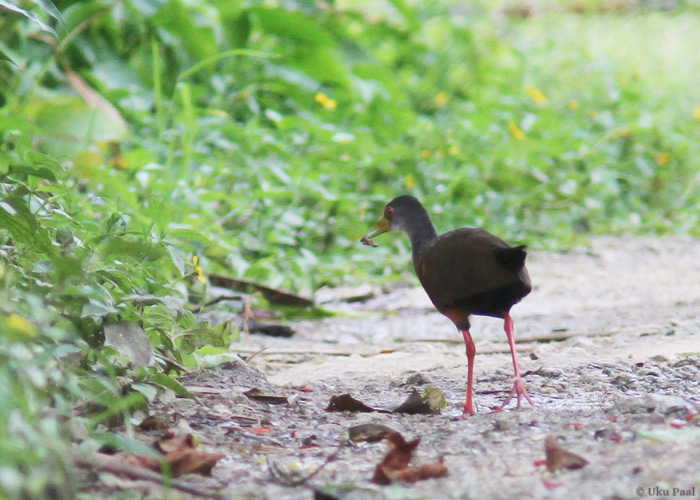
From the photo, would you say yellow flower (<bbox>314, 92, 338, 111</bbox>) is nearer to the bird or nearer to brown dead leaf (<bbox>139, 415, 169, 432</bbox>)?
the bird

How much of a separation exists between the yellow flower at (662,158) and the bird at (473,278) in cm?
519

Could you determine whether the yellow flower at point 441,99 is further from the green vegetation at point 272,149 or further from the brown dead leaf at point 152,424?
the brown dead leaf at point 152,424

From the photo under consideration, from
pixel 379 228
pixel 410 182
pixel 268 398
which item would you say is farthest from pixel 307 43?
pixel 268 398

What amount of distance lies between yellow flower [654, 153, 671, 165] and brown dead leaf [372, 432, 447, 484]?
650cm

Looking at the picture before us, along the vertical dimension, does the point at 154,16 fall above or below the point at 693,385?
above

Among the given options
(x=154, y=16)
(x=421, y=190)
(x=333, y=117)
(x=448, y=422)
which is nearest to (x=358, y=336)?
(x=448, y=422)

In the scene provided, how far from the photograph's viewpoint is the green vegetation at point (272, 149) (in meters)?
2.89

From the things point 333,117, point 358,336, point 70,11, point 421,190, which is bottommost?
point 358,336

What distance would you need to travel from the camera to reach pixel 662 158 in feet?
26.6

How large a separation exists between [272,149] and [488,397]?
2.99 metres

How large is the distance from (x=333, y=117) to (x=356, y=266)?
1.60m

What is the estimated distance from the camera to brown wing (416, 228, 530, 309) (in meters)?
3.11

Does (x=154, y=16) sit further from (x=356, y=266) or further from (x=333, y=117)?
(x=356, y=266)

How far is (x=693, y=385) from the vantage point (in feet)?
9.98
